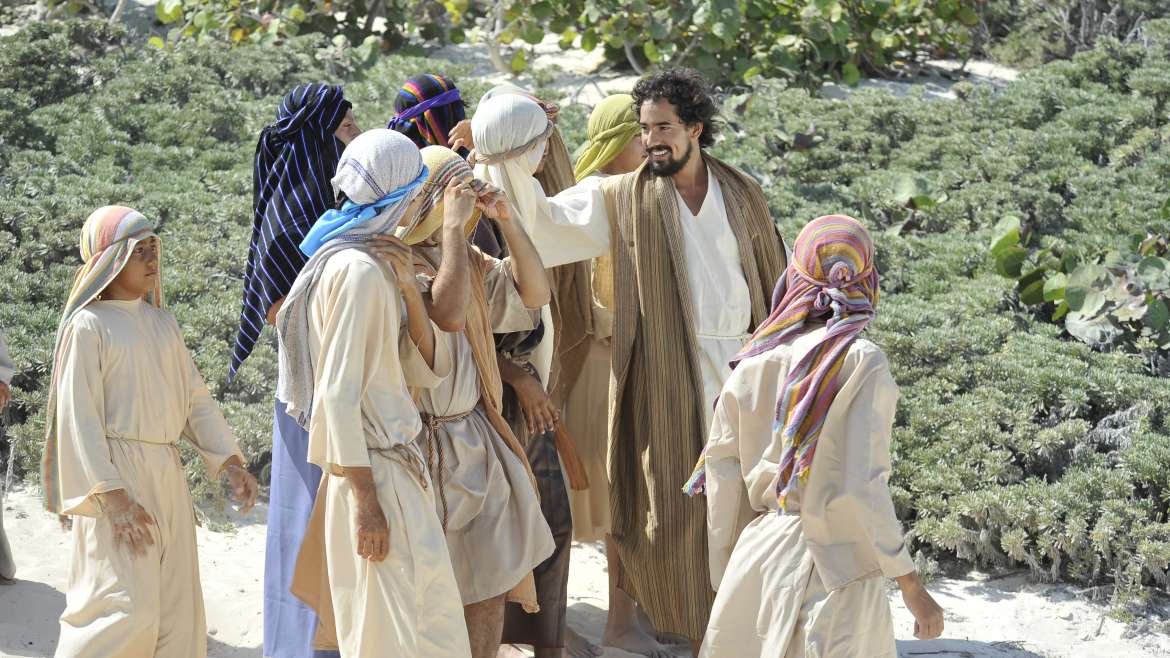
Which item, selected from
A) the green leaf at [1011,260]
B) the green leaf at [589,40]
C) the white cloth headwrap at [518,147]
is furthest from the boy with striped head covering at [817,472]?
the green leaf at [589,40]

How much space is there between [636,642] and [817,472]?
5.47ft

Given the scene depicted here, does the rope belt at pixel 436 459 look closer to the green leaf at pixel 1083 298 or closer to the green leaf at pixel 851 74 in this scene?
the green leaf at pixel 1083 298

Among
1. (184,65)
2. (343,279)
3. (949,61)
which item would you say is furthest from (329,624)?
(949,61)

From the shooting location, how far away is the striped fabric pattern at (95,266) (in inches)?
148

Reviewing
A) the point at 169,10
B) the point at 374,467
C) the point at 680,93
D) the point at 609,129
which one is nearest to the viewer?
the point at 374,467

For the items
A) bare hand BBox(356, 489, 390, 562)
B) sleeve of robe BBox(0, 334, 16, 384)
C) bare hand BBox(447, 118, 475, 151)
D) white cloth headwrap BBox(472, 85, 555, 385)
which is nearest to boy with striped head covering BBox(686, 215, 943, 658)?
bare hand BBox(356, 489, 390, 562)

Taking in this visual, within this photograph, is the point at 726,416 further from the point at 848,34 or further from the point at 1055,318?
the point at 848,34

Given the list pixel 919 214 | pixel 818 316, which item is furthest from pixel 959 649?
pixel 919 214

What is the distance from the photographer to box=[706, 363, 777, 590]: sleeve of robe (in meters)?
3.40

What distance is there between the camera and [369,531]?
3291 mm

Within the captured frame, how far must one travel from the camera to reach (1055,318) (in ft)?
21.4

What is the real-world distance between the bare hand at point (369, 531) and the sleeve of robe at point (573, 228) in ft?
4.08

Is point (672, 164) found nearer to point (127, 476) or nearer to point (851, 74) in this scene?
point (127, 476)

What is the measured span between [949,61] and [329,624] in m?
7.52
